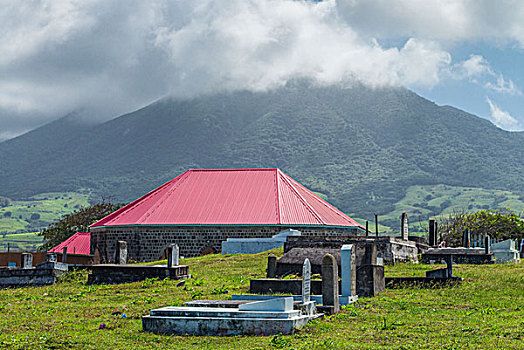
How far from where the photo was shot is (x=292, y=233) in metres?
38.2

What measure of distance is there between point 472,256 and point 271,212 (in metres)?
15.7

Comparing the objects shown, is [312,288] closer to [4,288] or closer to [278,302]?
[278,302]

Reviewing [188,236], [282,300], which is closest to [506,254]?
[188,236]

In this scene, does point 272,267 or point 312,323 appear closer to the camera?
point 312,323

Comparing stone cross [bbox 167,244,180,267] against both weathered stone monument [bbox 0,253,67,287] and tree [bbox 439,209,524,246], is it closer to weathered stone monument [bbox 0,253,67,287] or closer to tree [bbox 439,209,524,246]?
weathered stone monument [bbox 0,253,67,287]

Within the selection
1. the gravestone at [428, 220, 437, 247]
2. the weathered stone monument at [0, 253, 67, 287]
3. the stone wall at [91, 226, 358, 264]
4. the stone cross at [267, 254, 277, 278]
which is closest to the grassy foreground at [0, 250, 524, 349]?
the stone cross at [267, 254, 277, 278]

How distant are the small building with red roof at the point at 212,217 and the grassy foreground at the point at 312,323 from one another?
17.9 meters

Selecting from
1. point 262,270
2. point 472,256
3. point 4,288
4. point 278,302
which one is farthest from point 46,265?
point 472,256

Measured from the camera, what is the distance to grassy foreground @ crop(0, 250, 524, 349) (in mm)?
12906

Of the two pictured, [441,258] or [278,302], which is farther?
[441,258]

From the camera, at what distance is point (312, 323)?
14.8 meters

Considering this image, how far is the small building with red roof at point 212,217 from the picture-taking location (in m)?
42.7

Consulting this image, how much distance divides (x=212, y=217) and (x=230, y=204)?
211cm

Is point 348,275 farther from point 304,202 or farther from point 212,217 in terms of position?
point 304,202
